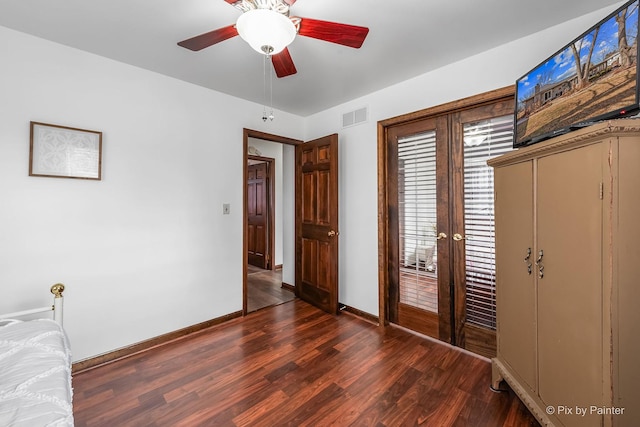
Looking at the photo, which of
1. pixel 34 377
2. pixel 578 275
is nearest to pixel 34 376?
pixel 34 377

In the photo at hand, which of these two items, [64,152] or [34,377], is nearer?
[34,377]

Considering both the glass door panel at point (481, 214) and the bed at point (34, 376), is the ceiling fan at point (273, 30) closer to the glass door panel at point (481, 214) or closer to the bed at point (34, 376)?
the glass door panel at point (481, 214)

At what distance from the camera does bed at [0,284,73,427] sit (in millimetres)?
851

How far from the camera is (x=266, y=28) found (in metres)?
1.25

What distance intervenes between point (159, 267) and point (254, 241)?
10.1 ft

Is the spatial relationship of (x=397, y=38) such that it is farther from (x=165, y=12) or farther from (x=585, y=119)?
(x=165, y=12)

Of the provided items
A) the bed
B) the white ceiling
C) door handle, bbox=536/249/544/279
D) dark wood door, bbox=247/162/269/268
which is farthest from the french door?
dark wood door, bbox=247/162/269/268

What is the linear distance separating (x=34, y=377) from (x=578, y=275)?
7.32ft

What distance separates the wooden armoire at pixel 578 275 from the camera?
3.33 feet

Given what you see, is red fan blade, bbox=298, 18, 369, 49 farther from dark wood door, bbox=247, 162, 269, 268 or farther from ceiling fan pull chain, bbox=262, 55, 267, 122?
dark wood door, bbox=247, 162, 269, 268

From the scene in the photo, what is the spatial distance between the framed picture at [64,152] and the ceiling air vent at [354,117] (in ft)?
7.82

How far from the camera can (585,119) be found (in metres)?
1.25

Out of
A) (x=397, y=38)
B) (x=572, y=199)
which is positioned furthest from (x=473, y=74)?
(x=572, y=199)

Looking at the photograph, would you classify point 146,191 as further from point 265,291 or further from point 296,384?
point 265,291
